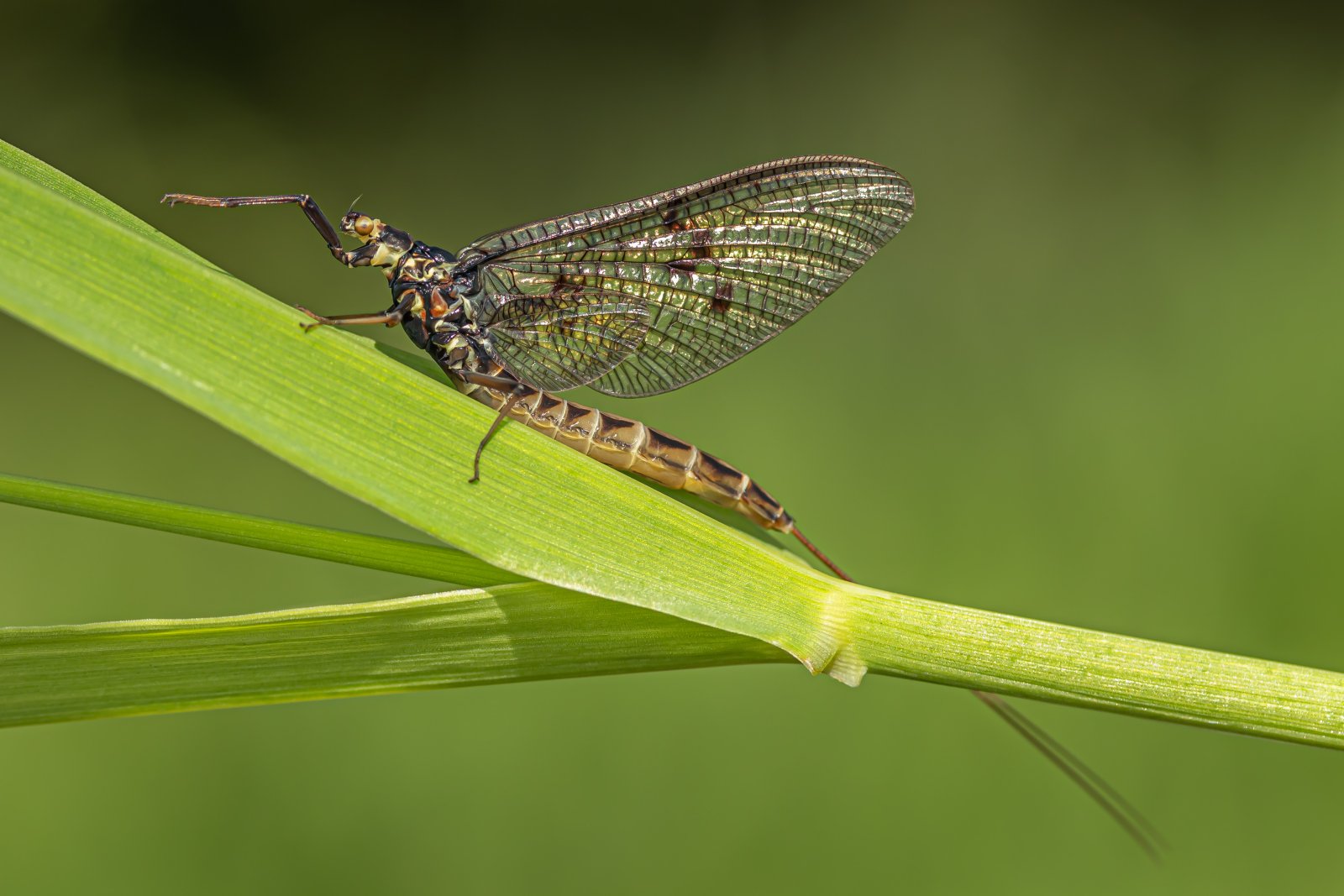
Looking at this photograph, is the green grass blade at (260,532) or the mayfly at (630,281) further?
the mayfly at (630,281)

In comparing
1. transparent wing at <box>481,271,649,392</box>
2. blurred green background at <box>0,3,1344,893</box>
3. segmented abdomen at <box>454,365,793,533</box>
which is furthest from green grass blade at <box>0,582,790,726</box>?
blurred green background at <box>0,3,1344,893</box>

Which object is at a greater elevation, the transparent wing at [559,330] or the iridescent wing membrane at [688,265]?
the iridescent wing membrane at [688,265]

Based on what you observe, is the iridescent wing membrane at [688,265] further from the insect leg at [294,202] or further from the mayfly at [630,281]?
the insect leg at [294,202]

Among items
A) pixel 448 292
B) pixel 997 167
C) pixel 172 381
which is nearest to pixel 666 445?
pixel 448 292

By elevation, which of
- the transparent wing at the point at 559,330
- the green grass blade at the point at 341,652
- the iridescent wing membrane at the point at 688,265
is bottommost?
the green grass blade at the point at 341,652

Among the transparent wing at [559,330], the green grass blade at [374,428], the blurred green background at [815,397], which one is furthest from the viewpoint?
the blurred green background at [815,397]

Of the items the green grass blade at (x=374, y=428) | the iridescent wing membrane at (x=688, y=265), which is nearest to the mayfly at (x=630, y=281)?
the iridescent wing membrane at (x=688, y=265)
